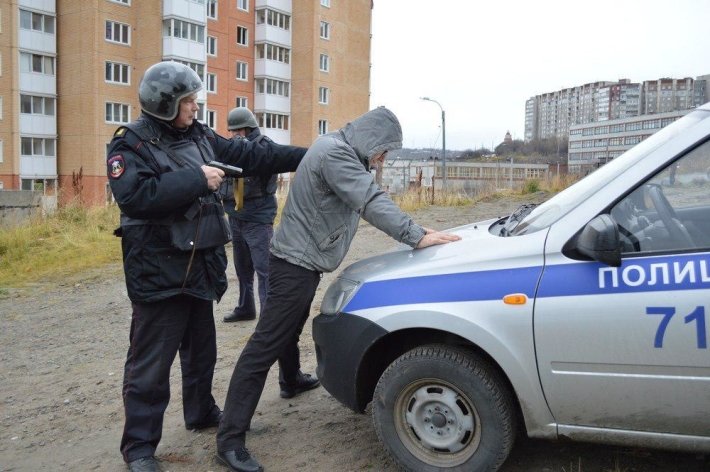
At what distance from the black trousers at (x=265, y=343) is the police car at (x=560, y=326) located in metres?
0.31

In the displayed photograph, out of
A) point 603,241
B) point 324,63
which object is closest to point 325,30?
point 324,63

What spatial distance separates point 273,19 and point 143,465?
54.8 meters

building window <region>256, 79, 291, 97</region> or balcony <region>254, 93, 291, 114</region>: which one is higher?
building window <region>256, 79, 291, 97</region>

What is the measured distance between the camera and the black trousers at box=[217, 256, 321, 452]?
364 centimetres

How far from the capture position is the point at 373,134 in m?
3.64

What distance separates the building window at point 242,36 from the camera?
175 ft

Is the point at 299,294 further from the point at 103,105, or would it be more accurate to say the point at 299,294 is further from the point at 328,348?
the point at 103,105

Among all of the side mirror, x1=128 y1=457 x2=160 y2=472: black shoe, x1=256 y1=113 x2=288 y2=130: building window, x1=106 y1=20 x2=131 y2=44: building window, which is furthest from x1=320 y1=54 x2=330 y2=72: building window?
the side mirror

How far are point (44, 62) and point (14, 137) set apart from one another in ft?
18.9

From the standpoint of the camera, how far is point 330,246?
3.67 metres

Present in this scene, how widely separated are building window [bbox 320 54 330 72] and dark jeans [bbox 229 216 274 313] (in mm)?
51488

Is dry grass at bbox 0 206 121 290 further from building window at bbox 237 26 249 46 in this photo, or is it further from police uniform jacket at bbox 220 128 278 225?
building window at bbox 237 26 249 46

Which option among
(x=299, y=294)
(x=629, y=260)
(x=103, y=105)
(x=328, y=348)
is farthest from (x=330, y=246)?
(x=103, y=105)

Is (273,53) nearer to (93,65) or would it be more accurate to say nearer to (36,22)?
(93,65)
